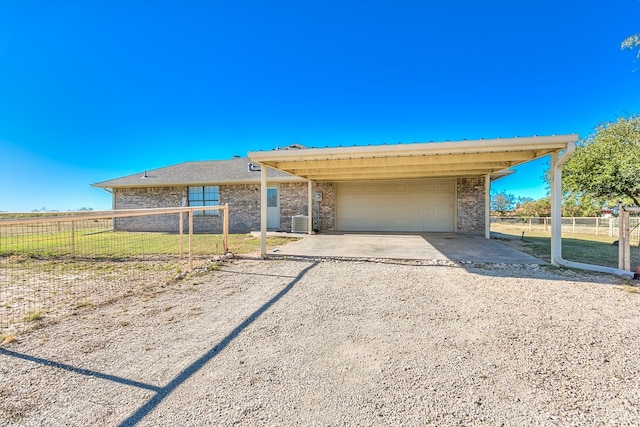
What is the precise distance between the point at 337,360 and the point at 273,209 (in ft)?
39.2

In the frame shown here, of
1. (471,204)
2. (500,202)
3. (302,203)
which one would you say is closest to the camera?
(471,204)

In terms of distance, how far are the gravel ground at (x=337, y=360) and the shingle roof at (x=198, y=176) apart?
9879 mm

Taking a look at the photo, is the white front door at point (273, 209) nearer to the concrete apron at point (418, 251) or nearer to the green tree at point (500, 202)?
the concrete apron at point (418, 251)

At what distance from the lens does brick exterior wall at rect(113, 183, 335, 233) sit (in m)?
13.6

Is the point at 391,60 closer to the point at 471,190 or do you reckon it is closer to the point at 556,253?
the point at 471,190

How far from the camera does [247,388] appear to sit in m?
2.02

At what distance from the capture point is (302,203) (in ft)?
44.4

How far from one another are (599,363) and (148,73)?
60.9 ft

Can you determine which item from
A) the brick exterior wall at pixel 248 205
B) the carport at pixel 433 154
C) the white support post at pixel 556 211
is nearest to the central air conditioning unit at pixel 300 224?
the brick exterior wall at pixel 248 205

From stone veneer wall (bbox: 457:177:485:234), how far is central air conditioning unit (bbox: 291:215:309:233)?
7.12 meters

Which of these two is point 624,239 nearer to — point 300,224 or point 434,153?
point 434,153

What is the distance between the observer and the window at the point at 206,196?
570 inches

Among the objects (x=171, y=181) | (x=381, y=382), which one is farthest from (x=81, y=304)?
(x=171, y=181)

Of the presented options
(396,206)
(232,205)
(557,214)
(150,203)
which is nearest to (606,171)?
(557,214)
